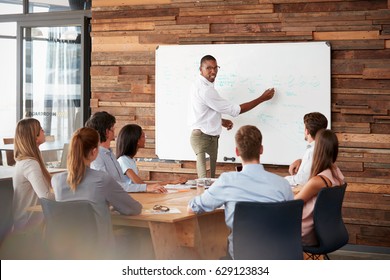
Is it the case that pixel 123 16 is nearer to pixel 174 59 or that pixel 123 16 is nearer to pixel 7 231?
pixel 174 59

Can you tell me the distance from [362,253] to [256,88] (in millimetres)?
1829

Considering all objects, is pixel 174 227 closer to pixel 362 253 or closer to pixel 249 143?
pixel 249 143

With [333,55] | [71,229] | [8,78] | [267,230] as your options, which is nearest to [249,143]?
[267,230]

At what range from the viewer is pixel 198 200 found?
3.81m

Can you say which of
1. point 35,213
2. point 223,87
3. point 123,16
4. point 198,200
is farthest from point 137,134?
point 123,16

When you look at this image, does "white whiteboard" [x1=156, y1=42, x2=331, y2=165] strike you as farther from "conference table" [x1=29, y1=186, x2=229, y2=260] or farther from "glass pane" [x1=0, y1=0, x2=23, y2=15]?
"conference table" [x1=29, y1=186, x2=229, y2=260]

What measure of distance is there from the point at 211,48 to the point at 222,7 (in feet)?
1.35

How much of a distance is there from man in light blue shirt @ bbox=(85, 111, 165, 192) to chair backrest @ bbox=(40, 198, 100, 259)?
3.28ft

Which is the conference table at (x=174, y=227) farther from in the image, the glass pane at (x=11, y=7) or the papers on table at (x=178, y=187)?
the glass pane at (x=11, y=7)

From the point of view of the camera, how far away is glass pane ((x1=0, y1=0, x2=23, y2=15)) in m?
8.17

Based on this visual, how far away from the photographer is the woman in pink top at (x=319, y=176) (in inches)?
165

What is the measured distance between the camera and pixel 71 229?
3734 millimetres

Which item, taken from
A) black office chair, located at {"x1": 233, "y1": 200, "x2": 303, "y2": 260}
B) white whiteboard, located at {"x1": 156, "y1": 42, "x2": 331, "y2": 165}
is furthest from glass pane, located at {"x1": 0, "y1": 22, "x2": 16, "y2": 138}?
Answer: black office chair, located at {"x1": 233, "y1": 200, "x2": 303, "y2": 260}

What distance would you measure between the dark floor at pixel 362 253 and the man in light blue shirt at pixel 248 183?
284 cm
